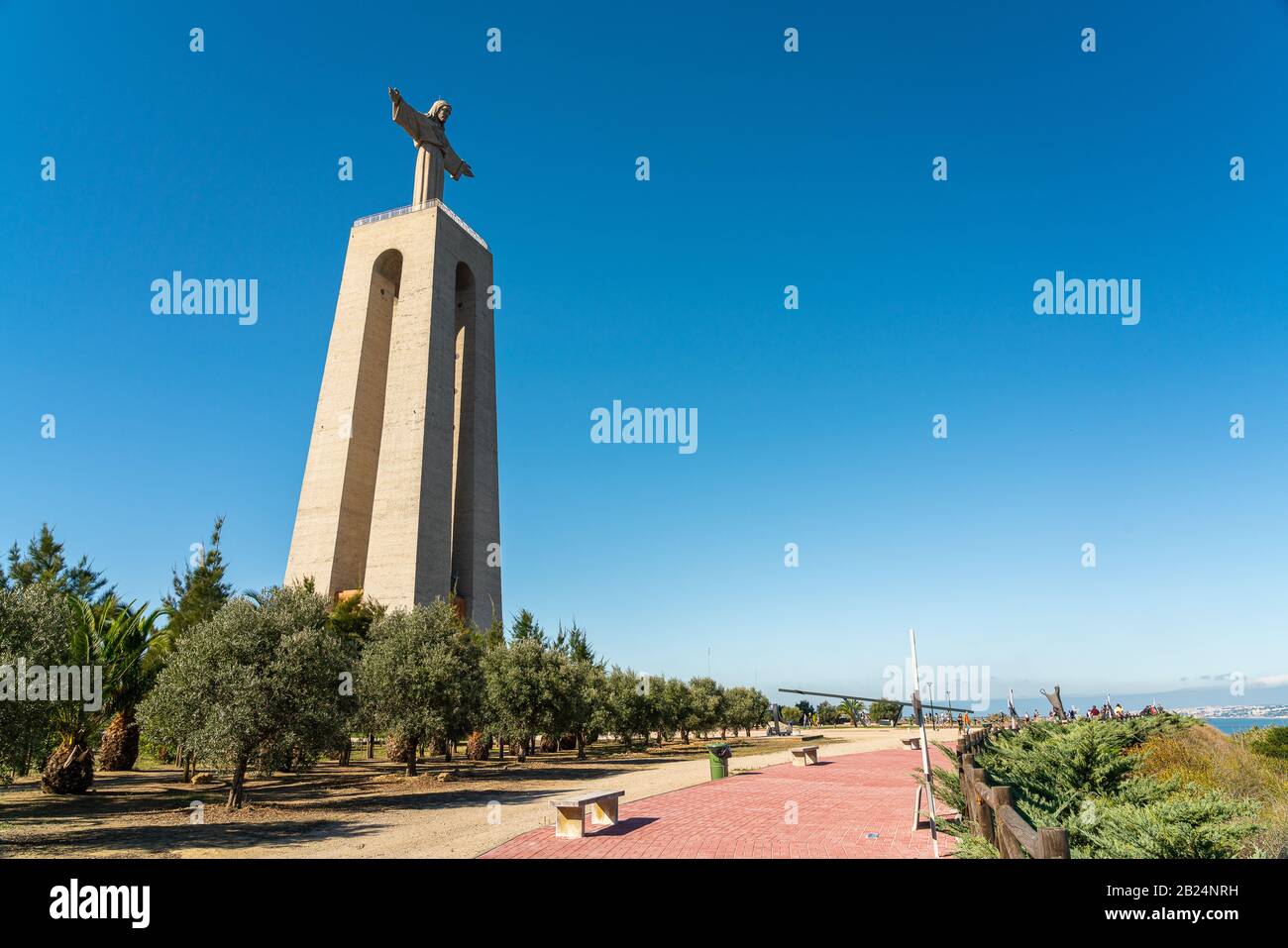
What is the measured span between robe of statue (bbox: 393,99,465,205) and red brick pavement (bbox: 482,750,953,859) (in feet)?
187

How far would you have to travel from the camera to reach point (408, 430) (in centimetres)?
4912

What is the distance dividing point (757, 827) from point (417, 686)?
14.5 metres

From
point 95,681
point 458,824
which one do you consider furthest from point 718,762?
point 95,681

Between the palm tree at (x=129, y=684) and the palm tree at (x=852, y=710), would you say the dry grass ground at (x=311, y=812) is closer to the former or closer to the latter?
the palm tree at (x=129, y=684)

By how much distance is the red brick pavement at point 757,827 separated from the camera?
1114 cm

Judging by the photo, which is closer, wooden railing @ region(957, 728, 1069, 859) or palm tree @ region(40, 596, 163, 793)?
wooden railing @ region(957, 728, 1069, 859)

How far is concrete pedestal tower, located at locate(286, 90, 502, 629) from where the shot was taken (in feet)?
155

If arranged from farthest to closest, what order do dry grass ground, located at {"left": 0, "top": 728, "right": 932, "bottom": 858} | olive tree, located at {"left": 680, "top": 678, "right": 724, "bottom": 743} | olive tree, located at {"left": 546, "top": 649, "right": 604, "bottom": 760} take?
1. olive tree, located at {"left": 680, "top": 678, "right": 724, "bottom": 743}
2. olive tree, located at {"left": 546, "top": 649, "right": 604, "bottom": 760}
3. dry grass ground, located at {"left": 0, "top": 728, "right": 932, "bottom": 858}

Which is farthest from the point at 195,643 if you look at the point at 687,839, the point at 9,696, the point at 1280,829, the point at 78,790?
the point at 1280,829

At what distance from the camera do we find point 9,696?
1296 centimetres

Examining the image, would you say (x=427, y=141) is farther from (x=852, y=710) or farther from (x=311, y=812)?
(x=852, y=710)

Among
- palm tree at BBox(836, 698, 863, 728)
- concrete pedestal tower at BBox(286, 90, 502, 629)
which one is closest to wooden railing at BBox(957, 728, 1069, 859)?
concrete pedestal tower at BBox(286, 90, 502, 629)

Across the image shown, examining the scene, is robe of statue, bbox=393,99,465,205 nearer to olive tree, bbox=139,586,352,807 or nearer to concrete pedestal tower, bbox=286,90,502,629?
concrete pedestal tower, bbox=286,90,502,629
